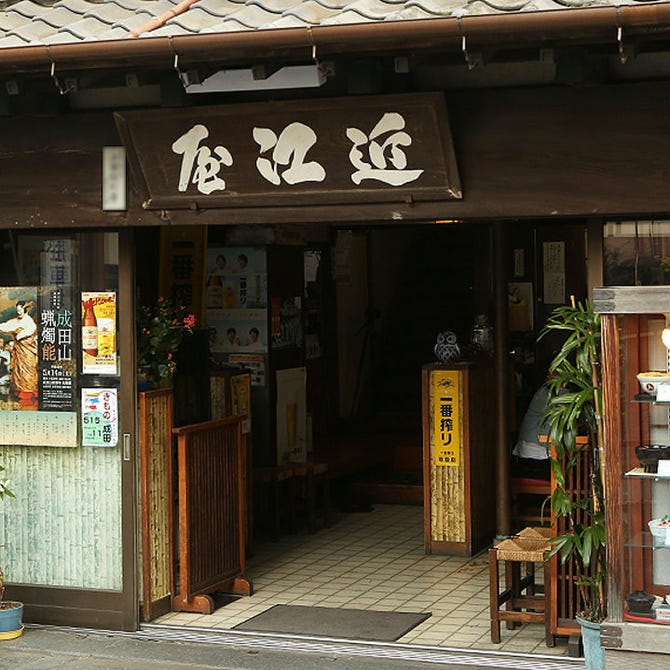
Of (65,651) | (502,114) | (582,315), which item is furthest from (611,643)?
(65,651)

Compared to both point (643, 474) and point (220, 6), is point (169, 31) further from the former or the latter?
point (643, 474)

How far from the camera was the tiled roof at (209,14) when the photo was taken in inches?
261

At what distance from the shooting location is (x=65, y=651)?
8391mm

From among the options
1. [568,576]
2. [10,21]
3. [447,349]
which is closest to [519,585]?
[568,576]

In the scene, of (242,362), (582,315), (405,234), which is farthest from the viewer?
A: (405,234)

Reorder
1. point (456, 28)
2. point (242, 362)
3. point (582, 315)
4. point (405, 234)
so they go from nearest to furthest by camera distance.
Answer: point (456, 28)
point (582, 315)
point (242, 362)
point (405, 234)

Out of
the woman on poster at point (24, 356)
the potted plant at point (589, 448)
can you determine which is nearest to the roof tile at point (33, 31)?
the woman on poster at point (24, 356)

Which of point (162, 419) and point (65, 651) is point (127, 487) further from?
point (65, 651)

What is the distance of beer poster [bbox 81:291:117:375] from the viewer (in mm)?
8734

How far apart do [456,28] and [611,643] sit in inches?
129

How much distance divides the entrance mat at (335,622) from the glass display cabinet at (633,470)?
202cm

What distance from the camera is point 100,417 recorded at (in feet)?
28.8

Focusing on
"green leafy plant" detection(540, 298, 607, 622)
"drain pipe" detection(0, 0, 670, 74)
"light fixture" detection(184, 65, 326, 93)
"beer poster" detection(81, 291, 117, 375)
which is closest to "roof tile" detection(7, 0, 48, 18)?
"drain pipe" detection(0, 0, 670, 74)

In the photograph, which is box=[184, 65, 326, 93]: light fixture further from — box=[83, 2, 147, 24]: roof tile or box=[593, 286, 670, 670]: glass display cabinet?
box=[593, 286, 670, 670]: glass display cabinet
